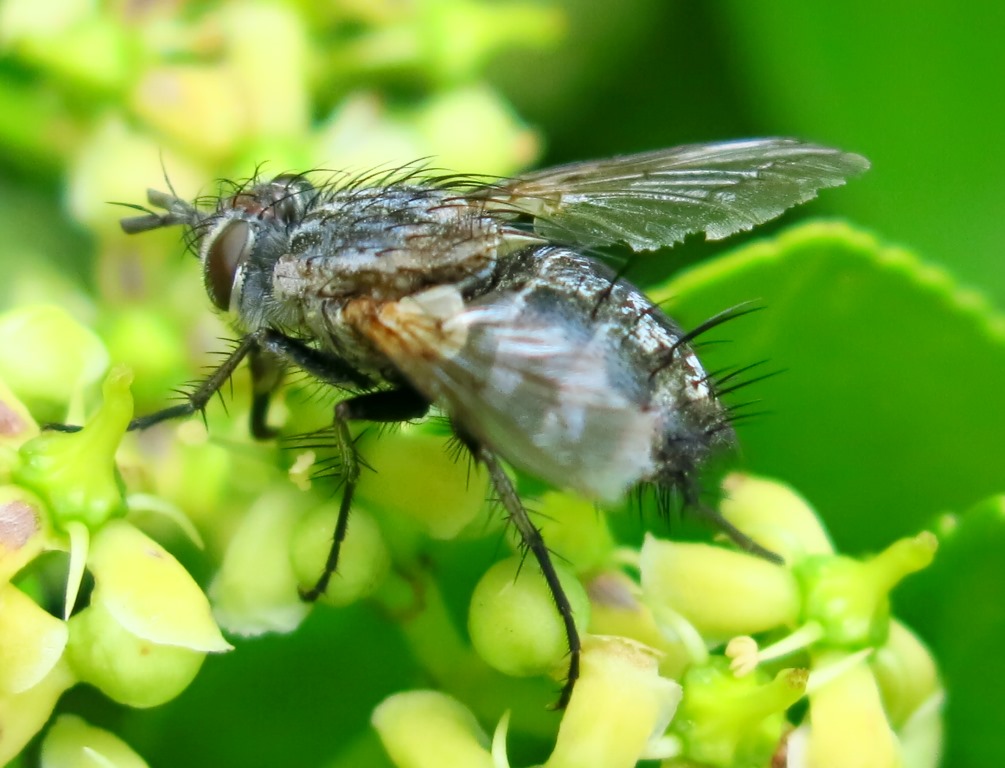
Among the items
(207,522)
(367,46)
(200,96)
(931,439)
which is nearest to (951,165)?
(931,439)

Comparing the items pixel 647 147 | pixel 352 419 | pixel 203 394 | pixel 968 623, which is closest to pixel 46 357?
pixel 203 394

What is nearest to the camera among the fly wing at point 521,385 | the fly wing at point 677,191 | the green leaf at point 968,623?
the fly wing at point 521,385

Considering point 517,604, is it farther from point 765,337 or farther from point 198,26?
point 198,26

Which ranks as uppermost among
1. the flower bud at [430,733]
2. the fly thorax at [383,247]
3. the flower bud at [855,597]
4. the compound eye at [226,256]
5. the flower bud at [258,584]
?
the fly thorax at [383,247]

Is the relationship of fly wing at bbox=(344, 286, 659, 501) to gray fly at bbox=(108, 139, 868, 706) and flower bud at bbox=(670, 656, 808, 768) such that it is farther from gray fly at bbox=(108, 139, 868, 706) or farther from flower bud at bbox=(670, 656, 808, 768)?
flower bud at bbox=(670, 656, 808, 768)

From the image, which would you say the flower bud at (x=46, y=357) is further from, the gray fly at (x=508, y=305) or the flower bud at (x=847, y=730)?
the flower bud at (x=847, y=730)

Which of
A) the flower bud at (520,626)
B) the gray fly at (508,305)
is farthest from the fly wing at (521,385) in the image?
the flower bud at (520,626)
